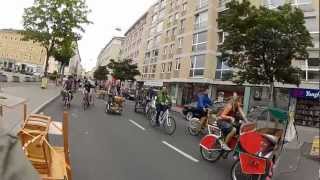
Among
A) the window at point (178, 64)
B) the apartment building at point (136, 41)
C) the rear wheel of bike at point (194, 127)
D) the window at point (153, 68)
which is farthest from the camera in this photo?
the apartment building at point (136, 41)

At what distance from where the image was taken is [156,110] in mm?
18188

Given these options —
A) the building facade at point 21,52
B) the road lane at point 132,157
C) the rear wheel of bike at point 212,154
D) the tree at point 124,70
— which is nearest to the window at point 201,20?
the tree at point 124,70

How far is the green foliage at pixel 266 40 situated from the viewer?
929 inches

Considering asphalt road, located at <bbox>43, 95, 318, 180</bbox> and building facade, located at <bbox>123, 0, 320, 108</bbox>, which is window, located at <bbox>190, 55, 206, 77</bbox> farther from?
asphalt road, located at <bbox>43, 95, 318, 180</bbox>

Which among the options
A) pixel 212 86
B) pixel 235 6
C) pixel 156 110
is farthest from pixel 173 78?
pixel 156 110

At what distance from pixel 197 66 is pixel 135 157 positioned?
41.2m

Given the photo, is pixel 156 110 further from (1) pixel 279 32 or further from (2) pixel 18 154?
(2) pixel 18 154

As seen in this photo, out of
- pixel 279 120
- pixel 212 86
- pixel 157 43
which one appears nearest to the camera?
pixel 279 120

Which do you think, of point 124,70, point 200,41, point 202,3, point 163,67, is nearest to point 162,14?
point 124,70

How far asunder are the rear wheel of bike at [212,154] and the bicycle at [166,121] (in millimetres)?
5068

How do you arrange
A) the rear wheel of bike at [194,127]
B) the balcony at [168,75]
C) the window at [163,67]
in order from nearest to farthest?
the rear wheel of bike at [194,127], the balcony at [168,75], the window at [163,67]

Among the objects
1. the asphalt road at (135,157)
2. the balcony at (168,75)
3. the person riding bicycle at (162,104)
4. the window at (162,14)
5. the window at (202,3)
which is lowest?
the asphalt road at (135,157)

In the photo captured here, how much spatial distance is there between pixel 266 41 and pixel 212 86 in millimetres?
25473

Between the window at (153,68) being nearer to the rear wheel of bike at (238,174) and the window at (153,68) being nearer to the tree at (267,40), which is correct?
the tree at (267,40)
